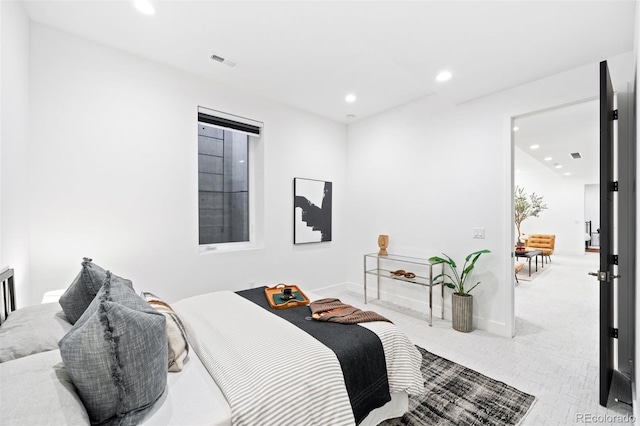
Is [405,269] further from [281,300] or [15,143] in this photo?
[15,143]

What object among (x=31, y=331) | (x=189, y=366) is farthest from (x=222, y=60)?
(x=189, y=366)

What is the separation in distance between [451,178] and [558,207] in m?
9.06

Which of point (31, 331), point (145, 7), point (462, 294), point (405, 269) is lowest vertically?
point (462, 294)

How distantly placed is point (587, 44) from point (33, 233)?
467 cm

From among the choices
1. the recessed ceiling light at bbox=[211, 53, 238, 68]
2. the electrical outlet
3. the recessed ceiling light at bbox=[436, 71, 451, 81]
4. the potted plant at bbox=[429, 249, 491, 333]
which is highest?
the recessed ceiling light at bbox=[211, 53, 238, 68]

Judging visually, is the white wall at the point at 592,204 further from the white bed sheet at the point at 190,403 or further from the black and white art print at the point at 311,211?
the white bed sheet at the point at 190,403

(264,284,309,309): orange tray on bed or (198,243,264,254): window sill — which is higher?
(198,243,264,254): window sill

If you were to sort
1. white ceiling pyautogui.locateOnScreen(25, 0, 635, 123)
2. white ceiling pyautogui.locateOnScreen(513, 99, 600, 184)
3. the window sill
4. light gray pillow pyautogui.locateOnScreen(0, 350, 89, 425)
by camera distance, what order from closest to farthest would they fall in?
light gray pillow pyautogui.locateOnScreen(0, 350, 89, 425), white ceiling pyautogui.locateOnScreen(25, 0, 635, 123), the window sill, white ceiling pyautogui.locateOnScreen(513, 99, 600, 184)

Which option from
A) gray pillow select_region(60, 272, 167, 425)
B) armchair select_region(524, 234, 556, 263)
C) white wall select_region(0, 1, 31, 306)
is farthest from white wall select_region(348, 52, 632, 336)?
armchair select_region(524, 234, 556, 263)

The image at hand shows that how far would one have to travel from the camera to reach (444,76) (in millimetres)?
2781

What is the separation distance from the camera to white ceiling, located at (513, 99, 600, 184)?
3.85 meters

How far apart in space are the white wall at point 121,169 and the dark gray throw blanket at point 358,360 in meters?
1.85

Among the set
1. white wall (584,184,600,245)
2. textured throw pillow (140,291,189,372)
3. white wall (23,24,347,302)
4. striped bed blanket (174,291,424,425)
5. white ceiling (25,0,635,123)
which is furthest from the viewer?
white wall (584,184,600,245)

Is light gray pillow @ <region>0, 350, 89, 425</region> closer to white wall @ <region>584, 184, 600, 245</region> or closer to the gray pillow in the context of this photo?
the gray pillow
